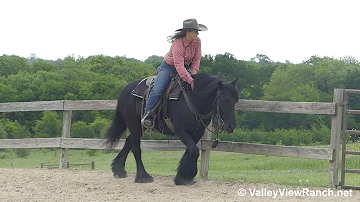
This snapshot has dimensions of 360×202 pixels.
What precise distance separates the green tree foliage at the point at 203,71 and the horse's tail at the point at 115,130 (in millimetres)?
12479

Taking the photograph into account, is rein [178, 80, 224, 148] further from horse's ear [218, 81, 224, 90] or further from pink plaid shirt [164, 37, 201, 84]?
pink plaid shirt [164, 37, 201, 84]

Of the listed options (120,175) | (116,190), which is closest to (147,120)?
(116,190)

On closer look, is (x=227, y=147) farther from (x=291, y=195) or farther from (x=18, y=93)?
(x=18, y=93)

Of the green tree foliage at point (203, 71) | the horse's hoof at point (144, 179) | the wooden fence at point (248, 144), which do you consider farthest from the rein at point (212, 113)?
the green tree foliage at point (203, 71)

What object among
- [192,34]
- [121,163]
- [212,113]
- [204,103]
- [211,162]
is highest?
[192,34]

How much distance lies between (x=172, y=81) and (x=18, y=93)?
3698cm

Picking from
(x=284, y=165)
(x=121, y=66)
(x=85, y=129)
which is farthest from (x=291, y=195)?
(x=121, y=66)

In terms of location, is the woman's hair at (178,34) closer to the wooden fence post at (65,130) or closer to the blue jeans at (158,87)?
the blue jeans at (158,87)

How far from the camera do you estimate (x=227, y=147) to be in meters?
9.09

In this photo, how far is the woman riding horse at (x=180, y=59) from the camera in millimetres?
8445

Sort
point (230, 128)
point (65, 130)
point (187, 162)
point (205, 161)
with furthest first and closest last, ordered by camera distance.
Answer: point (65, 130) < point (205, 161) < point (187, 162) < point (230, 128)

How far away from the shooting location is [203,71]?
34.4m

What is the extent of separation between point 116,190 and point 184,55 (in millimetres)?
2402

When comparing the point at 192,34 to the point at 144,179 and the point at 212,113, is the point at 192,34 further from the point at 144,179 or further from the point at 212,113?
the point at 144,179
